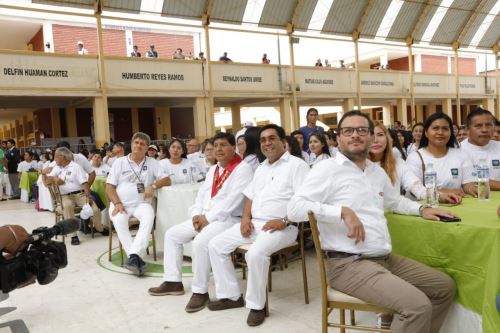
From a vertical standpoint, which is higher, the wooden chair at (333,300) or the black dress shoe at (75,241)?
the wooden chair at (333,300)

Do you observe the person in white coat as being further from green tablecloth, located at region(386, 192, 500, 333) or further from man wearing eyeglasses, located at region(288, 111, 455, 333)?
green tablecloth, located at region(386, 192, 500, 333)

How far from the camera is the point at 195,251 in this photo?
10.9 ft

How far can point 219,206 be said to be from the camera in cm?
358

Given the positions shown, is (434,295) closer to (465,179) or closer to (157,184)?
(465,179)

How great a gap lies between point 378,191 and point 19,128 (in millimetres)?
25554

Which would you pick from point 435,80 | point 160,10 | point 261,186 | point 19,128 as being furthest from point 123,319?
point 19,128

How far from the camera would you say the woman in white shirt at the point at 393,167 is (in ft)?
9.20

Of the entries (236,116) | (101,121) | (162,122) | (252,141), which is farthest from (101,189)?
(162,122)

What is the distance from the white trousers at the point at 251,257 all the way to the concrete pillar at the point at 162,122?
669 inches

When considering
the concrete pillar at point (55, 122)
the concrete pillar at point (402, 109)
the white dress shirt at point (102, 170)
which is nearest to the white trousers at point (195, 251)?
the white dress shirt at point (102, 170)

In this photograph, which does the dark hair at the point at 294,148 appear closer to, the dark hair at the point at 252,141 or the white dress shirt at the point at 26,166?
the dark hair at the point at 252,141

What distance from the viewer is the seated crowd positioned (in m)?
2.13

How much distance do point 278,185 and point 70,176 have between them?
4.19 metres

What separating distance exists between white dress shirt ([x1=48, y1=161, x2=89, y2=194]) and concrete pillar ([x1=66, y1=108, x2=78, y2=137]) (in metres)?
12.3
